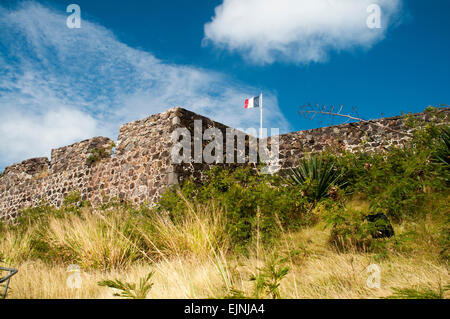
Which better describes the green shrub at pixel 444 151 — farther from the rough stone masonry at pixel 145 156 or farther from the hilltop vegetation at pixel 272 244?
the rough stone masonry at pixel 145 156

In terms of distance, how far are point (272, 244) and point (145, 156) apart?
4767 millimetres

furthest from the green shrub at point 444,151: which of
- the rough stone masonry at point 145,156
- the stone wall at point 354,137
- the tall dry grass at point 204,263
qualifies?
the tall dry grass at point 204,263

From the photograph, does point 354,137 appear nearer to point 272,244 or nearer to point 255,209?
point 255,209

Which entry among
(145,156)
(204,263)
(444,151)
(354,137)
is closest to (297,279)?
(204,263)

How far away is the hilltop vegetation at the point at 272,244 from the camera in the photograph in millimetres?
2646

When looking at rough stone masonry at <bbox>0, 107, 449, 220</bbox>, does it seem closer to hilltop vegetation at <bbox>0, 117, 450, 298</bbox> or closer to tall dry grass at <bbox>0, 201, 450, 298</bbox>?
hilltop vegetation at <bbox>0, 117, 450, 298</bbox>

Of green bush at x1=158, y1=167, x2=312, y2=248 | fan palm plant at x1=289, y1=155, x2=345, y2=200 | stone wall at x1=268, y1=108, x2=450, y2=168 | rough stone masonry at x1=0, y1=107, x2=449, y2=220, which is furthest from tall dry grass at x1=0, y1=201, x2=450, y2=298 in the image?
stone wall at x1=268, y1=108, x2=450, y2=168

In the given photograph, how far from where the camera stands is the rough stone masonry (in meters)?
7.49

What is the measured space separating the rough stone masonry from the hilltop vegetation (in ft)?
2.15

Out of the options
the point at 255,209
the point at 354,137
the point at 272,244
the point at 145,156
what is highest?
the point at 354,137

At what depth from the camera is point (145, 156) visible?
782 cm

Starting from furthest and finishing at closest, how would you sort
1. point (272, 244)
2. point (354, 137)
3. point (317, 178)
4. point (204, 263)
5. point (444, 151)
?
1. point (354, 137)
2. point (317, 178)
3. point (444, 151)
4. point (272, 244)
5. point (204, 263)
